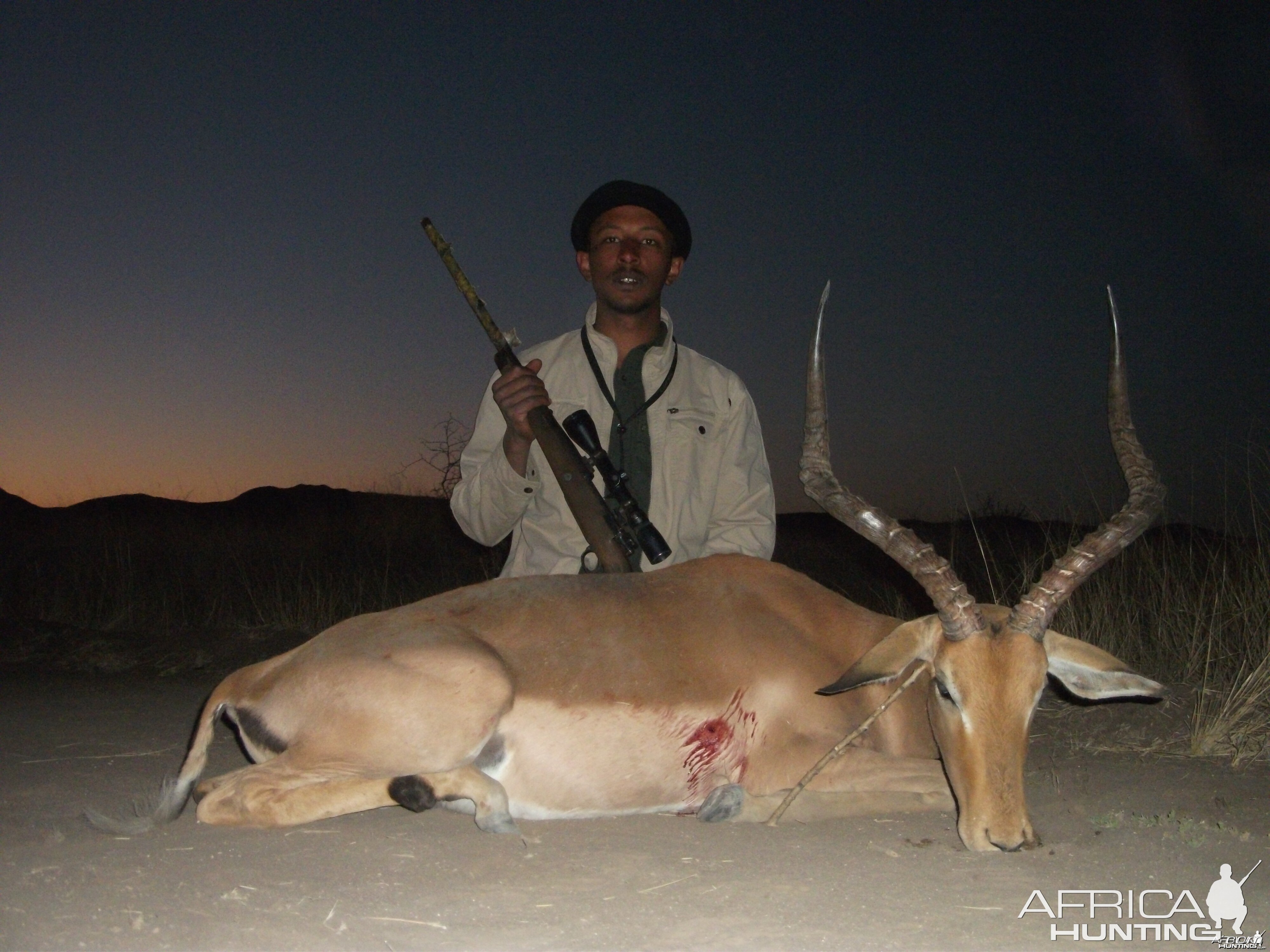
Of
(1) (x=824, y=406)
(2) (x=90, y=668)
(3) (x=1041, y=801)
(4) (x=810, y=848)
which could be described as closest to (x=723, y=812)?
(4) (x=810, y=848)

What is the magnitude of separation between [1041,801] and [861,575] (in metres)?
16.3

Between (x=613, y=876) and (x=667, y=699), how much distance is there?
2.92 ft

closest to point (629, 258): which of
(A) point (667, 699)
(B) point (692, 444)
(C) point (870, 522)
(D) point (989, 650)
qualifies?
(B) point (692, 444)

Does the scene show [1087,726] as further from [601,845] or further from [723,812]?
[601,845]

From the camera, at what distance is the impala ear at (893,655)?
3926 mm

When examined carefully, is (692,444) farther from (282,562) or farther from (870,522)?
(282,562)

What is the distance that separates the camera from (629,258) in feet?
19.7

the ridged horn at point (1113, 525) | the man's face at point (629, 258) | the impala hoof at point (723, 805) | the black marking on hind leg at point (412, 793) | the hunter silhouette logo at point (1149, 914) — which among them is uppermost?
the man's face at point (629, 258)

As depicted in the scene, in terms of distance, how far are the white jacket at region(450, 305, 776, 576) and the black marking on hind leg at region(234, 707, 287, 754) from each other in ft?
6.67

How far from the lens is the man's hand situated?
5367 millimetres

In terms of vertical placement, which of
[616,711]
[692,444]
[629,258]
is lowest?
[616,711]

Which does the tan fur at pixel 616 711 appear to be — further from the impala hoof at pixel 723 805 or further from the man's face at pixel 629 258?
the man's face at pixel 629 258

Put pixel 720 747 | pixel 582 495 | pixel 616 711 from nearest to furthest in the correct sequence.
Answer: pixel 616 711 < pixel 720 747 < pixel 582 495

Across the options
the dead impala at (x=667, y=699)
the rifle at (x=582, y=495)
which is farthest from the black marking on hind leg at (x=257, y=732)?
the rifle at (x=582, y=495)
